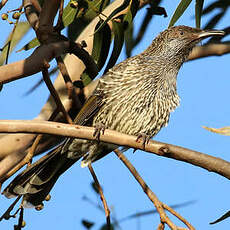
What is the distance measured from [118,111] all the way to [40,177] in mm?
655

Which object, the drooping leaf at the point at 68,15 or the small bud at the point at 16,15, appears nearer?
the small bud at the point at 16,15

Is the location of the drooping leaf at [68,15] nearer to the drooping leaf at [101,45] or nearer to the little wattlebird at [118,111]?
the drooping leaf at [101,45]

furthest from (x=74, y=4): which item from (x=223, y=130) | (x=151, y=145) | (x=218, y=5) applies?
(x=218, y=5)

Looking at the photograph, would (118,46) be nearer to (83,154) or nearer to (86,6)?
(86,6)

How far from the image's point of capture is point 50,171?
11.3 ft

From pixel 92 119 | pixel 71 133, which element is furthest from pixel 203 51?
pixel 71 133

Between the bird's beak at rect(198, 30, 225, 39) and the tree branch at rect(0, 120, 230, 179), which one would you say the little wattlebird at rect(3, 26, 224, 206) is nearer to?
the bird's beak at rect(198, 30, 225, 39)

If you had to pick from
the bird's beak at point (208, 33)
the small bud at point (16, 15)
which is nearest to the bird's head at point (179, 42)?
the bird's beak at point (208, 33)

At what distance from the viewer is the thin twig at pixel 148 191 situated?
8.54 ft

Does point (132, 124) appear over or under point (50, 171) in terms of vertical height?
over

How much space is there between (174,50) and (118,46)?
1.98 feet

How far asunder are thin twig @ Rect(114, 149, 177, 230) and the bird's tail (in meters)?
0.39

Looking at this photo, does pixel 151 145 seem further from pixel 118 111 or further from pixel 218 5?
pixel 218 5

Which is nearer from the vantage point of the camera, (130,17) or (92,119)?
(130,17)
